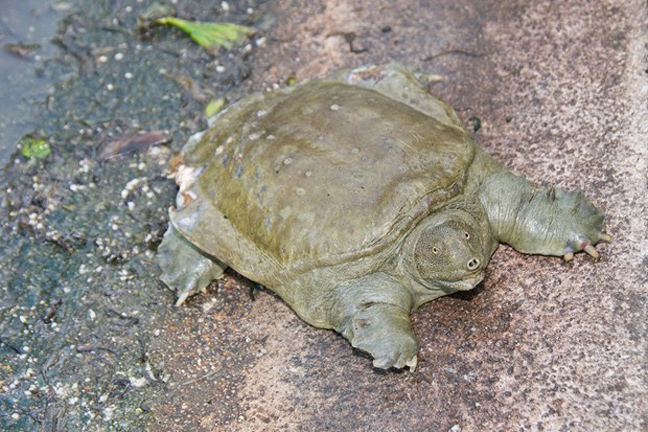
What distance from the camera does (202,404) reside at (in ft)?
11.4

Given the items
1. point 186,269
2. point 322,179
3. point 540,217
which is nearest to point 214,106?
point 186,269

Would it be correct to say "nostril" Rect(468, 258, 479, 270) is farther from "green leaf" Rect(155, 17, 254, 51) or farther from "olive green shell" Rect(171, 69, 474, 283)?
"green leaf" Rect(155, 17, 254, 51)

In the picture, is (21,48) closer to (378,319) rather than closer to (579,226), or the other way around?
(378,319)

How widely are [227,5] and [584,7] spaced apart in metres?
2.50

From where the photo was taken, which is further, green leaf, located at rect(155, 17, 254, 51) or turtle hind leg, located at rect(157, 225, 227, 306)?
green leaf, located at rect(155, 17, 254, 51)

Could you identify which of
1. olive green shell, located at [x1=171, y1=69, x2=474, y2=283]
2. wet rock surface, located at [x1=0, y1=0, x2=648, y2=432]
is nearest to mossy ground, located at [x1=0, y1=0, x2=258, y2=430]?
wet rock surface, located at [x1=0, y1=0, x2=648, y2=432]

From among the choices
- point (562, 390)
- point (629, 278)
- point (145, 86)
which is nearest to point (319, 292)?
point (562, 390)

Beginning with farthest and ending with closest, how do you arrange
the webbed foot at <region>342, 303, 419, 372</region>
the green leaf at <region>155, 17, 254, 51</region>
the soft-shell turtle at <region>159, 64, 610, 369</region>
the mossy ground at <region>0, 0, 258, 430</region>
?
the green leaf at <region>155, 17, 254, 51</region>
the mossy ground at <region>0, 0, 258, 430</region>
the soft-shell turtle at <region>159, 64, 610, 369</region>
the webbed foot at <region>342, 303, 419, 372</region>

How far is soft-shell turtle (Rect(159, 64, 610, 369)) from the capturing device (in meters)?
3.30

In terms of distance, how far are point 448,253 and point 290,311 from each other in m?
0.94

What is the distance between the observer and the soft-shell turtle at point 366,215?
10.8 ft

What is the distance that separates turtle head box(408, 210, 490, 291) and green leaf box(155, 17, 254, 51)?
2428 millimetres

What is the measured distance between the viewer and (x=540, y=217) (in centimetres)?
346

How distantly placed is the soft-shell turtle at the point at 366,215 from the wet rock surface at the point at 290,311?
177mm
